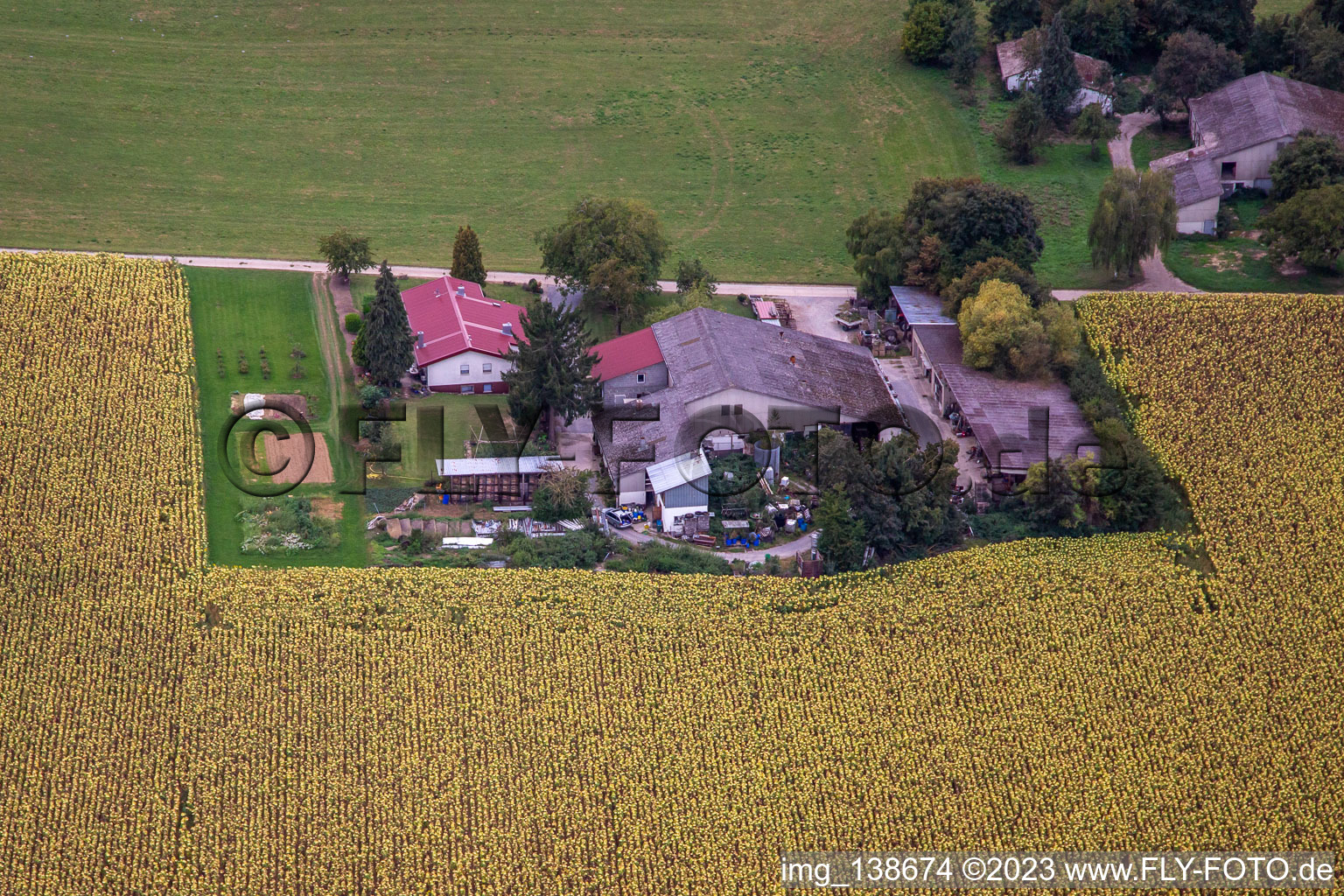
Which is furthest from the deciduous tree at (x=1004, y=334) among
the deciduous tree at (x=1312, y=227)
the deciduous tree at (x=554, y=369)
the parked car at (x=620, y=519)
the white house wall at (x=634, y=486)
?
the parked car at (x=620, y=519)

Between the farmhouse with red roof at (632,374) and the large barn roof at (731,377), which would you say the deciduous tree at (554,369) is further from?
the farmhouse with red roof at (632,374)

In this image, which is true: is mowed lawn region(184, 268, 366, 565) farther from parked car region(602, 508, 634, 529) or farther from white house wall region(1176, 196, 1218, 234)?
white house wall region(1176, 196, 1218, 234)

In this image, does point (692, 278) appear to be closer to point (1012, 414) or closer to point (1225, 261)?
point (1012, 414)

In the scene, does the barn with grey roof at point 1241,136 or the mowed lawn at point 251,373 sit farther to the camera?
the barn with grey roof at point 1241,136

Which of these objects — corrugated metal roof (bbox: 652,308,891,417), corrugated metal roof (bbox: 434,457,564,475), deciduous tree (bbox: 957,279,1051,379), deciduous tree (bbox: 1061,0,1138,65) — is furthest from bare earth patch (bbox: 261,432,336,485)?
deciduous tree (bbox: 1061,0,1138,65)

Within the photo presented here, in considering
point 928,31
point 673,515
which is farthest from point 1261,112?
point 673,515

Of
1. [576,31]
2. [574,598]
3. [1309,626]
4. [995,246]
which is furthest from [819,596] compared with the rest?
[576,31]
